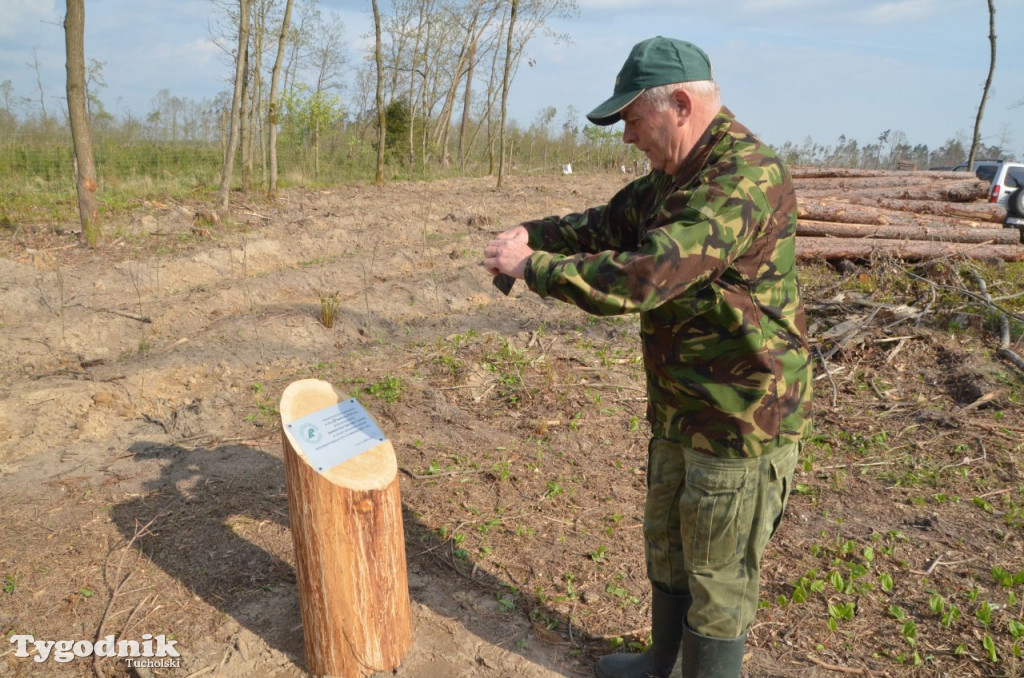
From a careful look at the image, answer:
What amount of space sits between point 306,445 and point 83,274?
270 inches

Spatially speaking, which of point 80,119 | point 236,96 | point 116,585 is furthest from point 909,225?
point 236,96

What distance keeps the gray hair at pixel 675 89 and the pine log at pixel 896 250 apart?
20.8ft

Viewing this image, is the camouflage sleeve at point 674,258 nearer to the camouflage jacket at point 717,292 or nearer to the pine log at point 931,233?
the camouflage jacket at point 717,292

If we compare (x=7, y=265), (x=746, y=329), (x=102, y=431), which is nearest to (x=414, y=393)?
(x=102, y=431)

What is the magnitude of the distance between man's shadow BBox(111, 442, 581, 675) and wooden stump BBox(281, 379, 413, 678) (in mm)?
294

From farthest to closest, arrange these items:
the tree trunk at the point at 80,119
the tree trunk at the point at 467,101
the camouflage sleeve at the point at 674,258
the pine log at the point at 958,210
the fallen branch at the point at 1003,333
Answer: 1. the tree trunk at the point at 467,101
2. the pine log at the point at 958,210
3. the tree trunk at the point at 80,119
4. the fallen branch at the point at 1003,333
5. the camouflage sleeve at the point at 674,258

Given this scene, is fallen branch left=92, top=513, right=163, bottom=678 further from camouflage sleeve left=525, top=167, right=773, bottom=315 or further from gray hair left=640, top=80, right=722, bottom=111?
gray hair left=640, top=80, right=722, bottom=111

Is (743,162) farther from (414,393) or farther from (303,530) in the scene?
(414,393)

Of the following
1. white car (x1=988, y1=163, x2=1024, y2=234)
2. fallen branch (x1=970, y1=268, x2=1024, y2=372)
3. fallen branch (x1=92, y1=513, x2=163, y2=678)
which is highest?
white car (x1=988, y1=163, x2=1024, y2=234)

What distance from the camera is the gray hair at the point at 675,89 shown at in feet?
6.28

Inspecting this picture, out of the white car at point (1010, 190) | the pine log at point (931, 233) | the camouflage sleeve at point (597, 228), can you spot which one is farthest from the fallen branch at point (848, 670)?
the white car at point (1010, 190)

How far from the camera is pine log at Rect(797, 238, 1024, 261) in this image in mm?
7441

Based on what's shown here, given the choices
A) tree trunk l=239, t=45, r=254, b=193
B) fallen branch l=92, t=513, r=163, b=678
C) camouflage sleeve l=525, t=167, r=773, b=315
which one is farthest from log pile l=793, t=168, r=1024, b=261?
tree trunk l=239, t=45, r=254, b=193

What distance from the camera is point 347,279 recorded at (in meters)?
7.74
